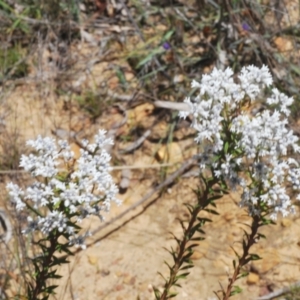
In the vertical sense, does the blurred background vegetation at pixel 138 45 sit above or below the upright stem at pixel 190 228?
above

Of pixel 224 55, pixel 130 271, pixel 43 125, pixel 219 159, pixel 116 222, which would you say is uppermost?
pixel 224 55

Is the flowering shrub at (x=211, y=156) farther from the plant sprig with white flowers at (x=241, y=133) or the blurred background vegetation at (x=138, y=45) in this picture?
the blurred background vegetation at (x=138, y=45)

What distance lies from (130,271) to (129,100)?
1252mm

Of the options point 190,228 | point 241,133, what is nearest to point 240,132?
point 241,133

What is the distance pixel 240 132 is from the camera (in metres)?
1.96

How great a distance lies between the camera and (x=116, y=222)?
12.7ft

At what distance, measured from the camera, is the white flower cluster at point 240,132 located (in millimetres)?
1919

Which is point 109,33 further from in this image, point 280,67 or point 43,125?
point 280,67

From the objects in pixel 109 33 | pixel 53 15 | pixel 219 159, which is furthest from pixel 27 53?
pixel 219 159

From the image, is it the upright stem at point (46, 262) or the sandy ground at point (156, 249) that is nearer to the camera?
the upright stem at point (46, 262)

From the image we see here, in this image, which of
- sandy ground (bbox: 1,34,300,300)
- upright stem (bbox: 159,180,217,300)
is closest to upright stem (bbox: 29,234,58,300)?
upright stem (bbox: 159,180,217,300)

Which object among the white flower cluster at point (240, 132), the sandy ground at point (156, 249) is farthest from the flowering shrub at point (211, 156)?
the sandy ground at point (156, 249)

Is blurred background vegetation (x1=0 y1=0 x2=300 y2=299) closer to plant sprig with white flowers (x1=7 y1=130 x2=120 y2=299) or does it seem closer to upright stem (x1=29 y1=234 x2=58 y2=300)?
upright stem (x1=29 y1=234 x2=58 y2=300)

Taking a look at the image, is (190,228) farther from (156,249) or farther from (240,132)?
(156,249)
